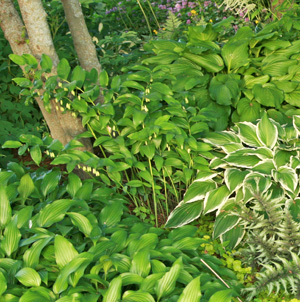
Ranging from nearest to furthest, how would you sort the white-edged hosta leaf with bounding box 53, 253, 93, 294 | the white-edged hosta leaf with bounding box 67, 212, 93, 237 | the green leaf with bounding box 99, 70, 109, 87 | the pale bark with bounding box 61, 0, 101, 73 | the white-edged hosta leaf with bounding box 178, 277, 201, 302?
the white-edged hosta leaf with bounding box 178, 277, 201, 302 < the white-edged hosta leaf with bounding box 53, 253, 93, 294 < the white-edged hosta leaf with bounding box 67, 212, 93, 237 < the green leaf with bounding box 99, 70, 109, 87 < the pale bark with bounding box 61, 0, 101, 73

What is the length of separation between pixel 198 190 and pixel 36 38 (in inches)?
64.8

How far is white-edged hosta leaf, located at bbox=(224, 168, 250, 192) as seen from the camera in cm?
291

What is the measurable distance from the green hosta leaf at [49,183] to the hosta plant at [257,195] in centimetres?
85

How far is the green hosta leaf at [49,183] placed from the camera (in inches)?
112

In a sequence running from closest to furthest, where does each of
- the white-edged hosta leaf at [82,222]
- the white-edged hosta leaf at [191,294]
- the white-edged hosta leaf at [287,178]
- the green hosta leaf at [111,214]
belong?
the white-edged hosta leaf at [191,294] → the white-edged hosta leaf at [82,222] → the green hosta leaf at [111,214] → the white-edged hosta leaf at [287,178]

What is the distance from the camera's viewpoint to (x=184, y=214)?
305cm

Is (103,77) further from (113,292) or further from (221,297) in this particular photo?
(221,297)

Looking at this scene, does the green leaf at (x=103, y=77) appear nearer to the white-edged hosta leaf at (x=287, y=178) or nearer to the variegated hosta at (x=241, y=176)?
the variegated hosta at (x=241, y=176)

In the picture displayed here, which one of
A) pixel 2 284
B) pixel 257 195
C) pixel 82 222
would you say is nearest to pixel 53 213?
pixel 82 222

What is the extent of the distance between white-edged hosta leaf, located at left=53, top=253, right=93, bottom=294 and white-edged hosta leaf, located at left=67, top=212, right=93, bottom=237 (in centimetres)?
29

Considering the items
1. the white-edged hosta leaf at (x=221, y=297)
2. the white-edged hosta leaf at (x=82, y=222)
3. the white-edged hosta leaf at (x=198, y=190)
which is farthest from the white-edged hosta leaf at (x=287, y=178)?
the white-edged hosta leaf at (x=82, y=222)

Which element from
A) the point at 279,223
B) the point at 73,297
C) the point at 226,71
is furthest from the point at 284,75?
the point at 73,297

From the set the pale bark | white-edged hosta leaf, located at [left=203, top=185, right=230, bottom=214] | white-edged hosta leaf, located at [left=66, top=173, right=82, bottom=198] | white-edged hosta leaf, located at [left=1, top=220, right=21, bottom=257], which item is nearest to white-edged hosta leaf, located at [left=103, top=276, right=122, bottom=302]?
white-edged hosta leaf, located at [left=1, top=220, right=21, bottom=257]

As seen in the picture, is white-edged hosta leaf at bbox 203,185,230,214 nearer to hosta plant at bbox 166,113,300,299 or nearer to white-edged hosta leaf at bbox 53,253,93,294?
hosta plant at bbox 166,113,300,299
